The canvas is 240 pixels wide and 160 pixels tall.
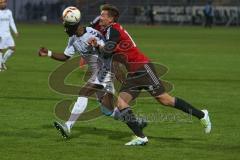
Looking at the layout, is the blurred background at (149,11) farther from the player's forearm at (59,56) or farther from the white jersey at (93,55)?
the player's forearm at (59,56)

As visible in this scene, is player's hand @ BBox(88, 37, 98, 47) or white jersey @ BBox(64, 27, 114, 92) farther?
white jersey @ BBox(64, 27, 114, 92)

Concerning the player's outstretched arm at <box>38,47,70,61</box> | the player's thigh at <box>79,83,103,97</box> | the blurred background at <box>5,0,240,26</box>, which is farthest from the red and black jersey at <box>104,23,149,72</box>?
the blurred background at <box>5,0,240,26</box>

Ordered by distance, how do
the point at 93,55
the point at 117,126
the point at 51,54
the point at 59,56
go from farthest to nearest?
the point at 117,126, the point at 93,55, the point at 59,56, the point at 51,54

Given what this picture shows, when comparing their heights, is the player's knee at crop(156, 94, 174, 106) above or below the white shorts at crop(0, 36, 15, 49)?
above

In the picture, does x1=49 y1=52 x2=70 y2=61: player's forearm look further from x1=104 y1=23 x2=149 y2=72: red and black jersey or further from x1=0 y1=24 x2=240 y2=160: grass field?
x1=0 y1=24 x2=240 y2=160: grass field

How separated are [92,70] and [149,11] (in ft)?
186

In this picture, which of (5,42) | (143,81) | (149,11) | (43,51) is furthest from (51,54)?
(149,11)

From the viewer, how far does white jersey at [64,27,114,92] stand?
11.3 meters

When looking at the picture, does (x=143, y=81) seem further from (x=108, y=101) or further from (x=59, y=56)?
(x=59, y=56)

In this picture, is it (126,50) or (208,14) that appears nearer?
(126,50)

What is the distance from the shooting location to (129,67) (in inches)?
429

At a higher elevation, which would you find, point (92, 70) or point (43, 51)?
point (43, 51)

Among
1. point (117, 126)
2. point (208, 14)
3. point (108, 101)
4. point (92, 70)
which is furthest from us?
point (208, 14)

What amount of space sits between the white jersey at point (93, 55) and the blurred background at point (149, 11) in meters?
54.1
